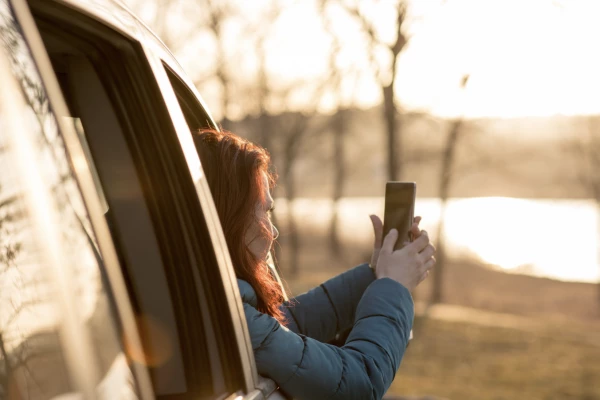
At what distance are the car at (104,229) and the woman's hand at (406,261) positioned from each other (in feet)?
1.66

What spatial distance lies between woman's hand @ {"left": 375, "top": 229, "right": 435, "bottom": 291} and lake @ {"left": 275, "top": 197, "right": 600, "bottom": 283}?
107ft

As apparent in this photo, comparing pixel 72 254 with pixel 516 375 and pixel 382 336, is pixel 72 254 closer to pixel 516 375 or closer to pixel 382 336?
pixel 382 336

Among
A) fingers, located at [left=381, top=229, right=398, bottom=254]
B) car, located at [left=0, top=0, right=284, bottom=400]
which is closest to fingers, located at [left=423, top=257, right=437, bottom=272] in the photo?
fingers, located at [left=381, top=229, right=398, bottom=254]

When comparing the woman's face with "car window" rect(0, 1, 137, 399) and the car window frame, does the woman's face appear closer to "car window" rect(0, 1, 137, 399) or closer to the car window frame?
the car window frame

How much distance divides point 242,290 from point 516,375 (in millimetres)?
13652

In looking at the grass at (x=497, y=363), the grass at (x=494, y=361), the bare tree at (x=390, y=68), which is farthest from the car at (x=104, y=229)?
the bare tree at (x=390, y=68)

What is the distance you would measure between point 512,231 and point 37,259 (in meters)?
82.0

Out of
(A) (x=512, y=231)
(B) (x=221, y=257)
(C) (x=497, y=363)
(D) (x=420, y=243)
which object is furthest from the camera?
(A) (x=512, y=231)

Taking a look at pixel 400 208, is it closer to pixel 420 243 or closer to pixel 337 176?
pixel 420 243

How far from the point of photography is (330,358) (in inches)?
74.0

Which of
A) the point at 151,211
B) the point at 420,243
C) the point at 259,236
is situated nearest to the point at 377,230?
the point at 420,243

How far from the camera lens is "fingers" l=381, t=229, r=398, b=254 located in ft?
7.28

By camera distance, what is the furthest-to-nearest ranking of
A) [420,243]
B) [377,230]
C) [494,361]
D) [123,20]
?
[494,361] → [377,230] → [420,243] → [123,20]

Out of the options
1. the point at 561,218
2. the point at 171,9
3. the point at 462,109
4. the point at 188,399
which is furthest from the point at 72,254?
the point at 561,218
